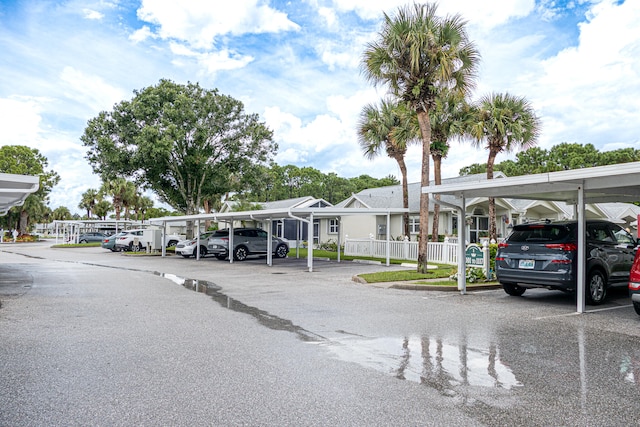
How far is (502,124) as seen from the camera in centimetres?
2217

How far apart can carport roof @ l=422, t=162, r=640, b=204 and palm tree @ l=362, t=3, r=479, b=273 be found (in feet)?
12.3

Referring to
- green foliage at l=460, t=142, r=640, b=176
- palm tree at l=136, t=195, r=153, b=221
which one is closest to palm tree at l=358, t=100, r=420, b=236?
green foliage at l=460, t=142, r=640, b=176

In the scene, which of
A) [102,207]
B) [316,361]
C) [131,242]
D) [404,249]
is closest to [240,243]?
[404,249]

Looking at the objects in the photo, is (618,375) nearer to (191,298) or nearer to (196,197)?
(191,298)

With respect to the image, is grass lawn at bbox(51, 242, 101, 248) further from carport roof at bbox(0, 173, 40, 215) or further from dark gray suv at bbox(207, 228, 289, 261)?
carport roof at bbox(0, 173, 40, 215)

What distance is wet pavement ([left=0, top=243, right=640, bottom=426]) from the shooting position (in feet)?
→ 14.0

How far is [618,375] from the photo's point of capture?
5406 millimetres

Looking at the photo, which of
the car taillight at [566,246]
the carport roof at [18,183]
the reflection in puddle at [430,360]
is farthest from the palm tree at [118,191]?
the reflection in puddle at [430,360]

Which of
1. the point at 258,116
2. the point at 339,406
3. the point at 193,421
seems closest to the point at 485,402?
the point at 339,406

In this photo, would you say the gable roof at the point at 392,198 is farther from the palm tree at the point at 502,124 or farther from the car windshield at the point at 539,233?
the car windshield at the point at 539,233

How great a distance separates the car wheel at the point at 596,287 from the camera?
1027 centimetres

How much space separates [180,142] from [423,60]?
19432 millimetres

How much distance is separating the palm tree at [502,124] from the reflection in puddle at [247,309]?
13.8m

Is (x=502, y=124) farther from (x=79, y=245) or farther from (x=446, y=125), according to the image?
(x=79, y=245)
